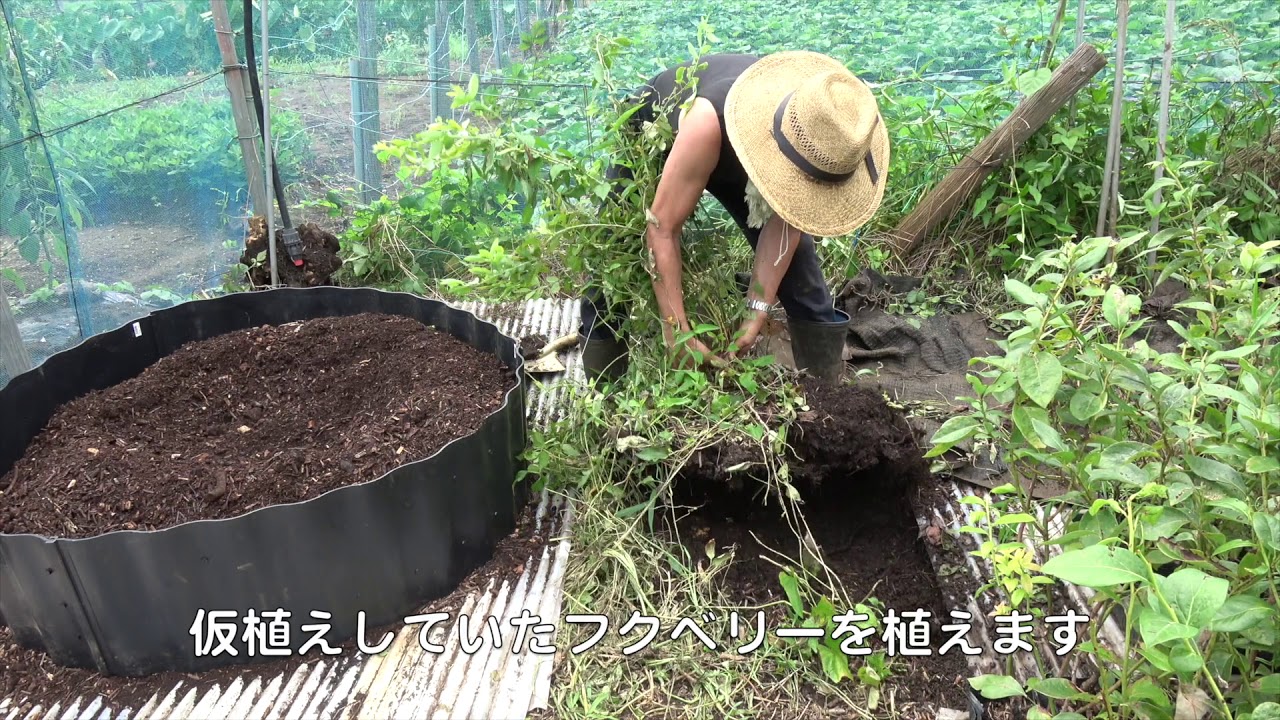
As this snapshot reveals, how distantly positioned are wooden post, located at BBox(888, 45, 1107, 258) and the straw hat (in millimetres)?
1556

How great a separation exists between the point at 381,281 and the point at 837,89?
98.6 inches

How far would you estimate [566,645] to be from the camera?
6.37ft

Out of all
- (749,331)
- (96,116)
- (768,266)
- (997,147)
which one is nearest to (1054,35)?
(997,147)

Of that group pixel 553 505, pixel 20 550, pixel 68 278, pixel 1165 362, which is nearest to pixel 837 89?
pixel 1165 362

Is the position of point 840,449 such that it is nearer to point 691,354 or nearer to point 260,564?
point 691,354

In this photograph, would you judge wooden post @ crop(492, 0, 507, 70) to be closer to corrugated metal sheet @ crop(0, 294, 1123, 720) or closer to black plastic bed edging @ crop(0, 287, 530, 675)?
black plastic bed edging @ crop(0, 287, 530, 675)

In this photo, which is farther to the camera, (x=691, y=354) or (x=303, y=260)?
(x=303, y=260)

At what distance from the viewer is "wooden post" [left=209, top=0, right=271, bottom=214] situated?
3.28 m

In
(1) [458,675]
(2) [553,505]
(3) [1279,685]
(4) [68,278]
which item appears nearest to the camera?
(3) [1279,685]

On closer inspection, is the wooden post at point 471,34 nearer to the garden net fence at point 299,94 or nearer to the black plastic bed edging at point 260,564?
the garden net fence at point 299,94

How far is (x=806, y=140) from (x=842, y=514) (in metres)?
1.03

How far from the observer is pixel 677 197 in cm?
209

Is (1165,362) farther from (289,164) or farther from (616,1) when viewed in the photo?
(616,1)

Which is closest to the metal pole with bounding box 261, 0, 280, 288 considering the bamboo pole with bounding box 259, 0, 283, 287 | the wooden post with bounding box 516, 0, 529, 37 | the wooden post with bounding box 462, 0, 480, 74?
the bamboo pole with bounding box 259, 0, 283, 287
